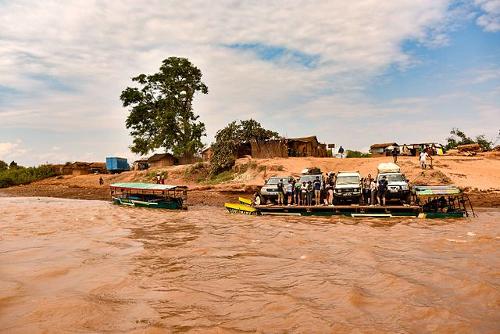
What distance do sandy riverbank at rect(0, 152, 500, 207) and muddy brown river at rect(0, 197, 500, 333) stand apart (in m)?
14.6

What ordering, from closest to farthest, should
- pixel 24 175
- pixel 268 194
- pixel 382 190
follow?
1. pixel 382 190
2. pixel 268 194
3. pixel 24 175

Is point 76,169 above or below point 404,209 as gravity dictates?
above

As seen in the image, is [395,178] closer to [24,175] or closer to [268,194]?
[268,194]

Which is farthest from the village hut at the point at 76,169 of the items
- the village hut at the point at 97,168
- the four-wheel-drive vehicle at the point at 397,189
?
the four-wheel-drive vehicle at the point at 397,189

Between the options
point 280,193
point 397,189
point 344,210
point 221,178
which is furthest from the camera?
point 221,178

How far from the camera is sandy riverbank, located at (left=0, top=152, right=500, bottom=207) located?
30000 mm

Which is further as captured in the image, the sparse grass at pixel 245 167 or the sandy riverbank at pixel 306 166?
the sparse grass at pixel 245 167

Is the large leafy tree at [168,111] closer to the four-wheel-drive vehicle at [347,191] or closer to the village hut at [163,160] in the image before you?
the village hut at [163,160]

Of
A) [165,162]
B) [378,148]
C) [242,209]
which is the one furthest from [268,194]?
[378,148]

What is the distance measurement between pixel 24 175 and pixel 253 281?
62.7 m

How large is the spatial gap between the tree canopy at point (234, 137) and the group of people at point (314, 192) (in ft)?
62.2

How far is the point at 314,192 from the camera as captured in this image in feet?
76.3

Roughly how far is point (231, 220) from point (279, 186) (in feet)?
13.7

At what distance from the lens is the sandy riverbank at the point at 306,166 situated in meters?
30.0
